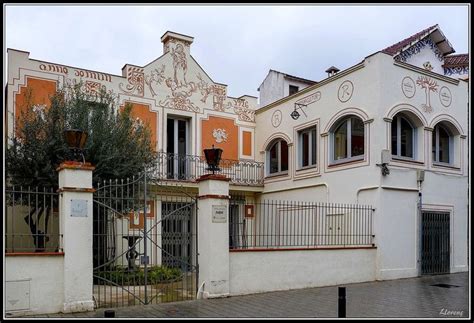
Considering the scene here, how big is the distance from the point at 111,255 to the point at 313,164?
8.18m

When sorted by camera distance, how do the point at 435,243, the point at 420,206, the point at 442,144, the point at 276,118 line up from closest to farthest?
1. the point at 420,206
2. the point at 435,243
3. the point at 442,144
4. the point at 276,118

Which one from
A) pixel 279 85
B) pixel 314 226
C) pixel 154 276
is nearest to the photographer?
pixel 154 276

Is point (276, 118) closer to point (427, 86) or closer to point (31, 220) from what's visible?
point (427, 86)

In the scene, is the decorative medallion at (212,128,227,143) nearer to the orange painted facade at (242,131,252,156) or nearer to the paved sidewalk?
the orange painted facade at (242,131,252,156)

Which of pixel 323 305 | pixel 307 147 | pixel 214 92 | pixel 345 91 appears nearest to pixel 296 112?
pixel 307 147

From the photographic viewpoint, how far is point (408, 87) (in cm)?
1548

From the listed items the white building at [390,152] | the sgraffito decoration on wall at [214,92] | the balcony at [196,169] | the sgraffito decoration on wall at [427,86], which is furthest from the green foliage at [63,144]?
the sgraffito decoration on wall at [427,86]

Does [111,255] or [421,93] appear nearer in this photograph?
[111,255]

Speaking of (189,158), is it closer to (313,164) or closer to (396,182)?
(313,164)

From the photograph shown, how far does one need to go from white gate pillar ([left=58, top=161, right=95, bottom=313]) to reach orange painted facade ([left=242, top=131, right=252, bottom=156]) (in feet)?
34.9

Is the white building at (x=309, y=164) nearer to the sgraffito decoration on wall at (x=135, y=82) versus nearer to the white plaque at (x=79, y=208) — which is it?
the sgraffito decoration on wall at (x=135, y=82)

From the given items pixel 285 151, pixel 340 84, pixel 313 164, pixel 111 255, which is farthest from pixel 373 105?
pixel 111 255

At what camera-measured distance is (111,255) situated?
1187cm

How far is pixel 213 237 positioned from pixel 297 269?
2.77 metres
